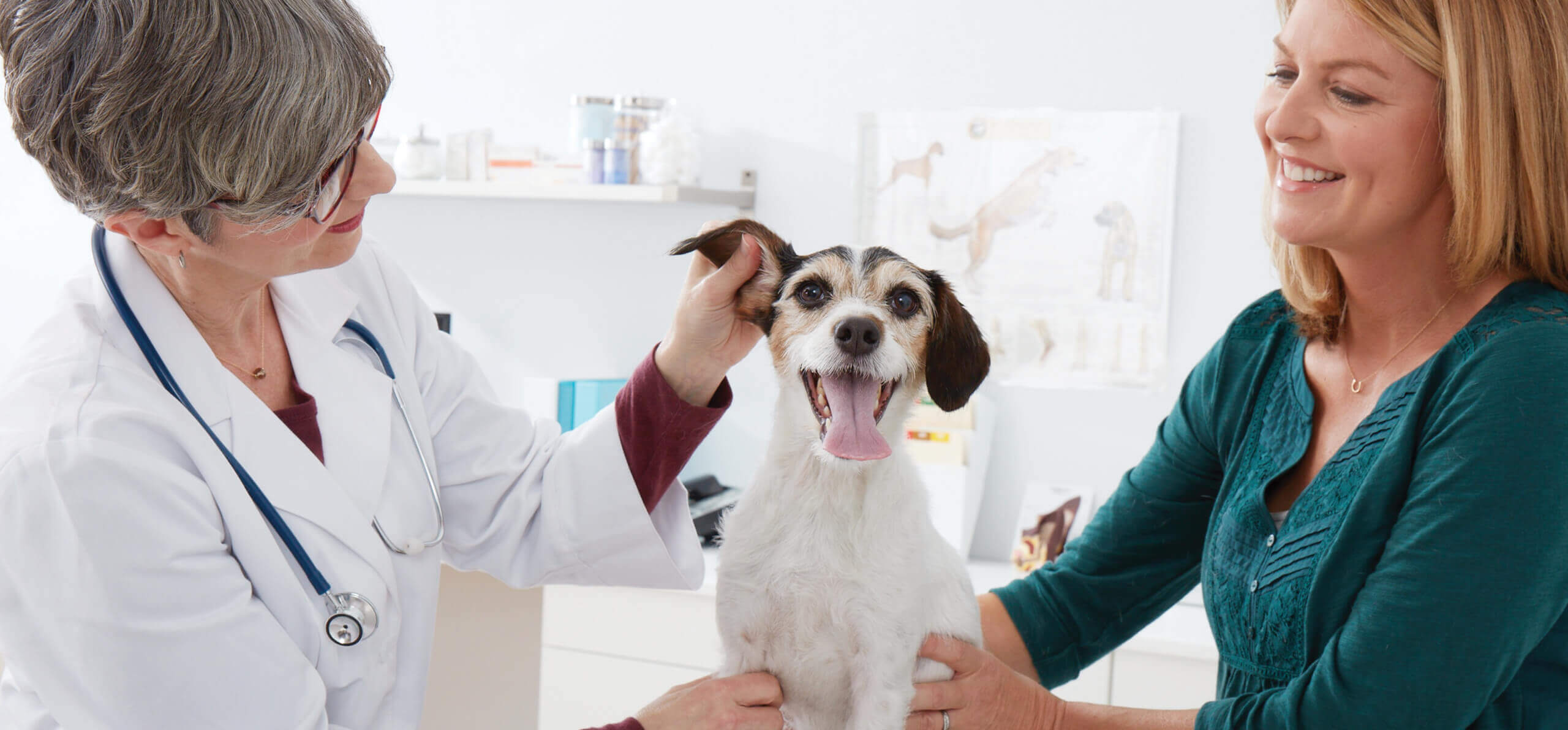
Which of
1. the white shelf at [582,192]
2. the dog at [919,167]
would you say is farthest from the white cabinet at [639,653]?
the dog at [919,167]

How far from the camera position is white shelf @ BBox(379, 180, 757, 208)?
8.81 feet

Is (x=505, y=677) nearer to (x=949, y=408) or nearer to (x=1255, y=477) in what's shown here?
(x=949, y=408)

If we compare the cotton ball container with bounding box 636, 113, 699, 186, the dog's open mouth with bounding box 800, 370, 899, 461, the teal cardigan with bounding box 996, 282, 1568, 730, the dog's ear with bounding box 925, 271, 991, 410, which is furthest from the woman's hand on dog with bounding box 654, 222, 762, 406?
the cotton ball container with bounding box 636, 113, 699, 186

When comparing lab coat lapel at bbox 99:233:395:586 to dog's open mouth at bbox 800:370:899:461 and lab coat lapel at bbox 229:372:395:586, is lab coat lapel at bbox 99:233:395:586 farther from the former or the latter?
dog's open mouth at bbox 800:370:899:461

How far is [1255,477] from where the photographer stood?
1.21 m

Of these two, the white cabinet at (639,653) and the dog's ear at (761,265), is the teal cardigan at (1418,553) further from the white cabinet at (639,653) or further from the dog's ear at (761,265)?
the white cabinet at (639,653)

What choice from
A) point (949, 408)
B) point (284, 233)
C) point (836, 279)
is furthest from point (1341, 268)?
point (284, 233)

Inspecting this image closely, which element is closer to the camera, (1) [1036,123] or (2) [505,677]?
(2) [505,677]

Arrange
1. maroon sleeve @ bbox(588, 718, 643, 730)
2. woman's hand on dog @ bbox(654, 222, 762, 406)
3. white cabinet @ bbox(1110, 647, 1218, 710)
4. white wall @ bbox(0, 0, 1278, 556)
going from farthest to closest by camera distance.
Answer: white wall @ bbox(0, 0, 1278, 556) < white cabinet @ bbox(1110, 647, 1218, 710) < woman's hand on dog @ bbox(654, 222, 762, 406) < maroon sleeve @ bbox(588, 718, 643, 730)

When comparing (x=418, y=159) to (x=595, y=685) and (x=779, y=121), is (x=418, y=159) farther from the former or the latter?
(x=595, y=685)

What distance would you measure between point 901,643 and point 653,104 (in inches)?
75.9

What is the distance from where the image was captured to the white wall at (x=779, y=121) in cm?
263

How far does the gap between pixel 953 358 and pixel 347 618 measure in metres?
0.73

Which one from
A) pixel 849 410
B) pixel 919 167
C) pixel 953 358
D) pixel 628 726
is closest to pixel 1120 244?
pixel 919 167
